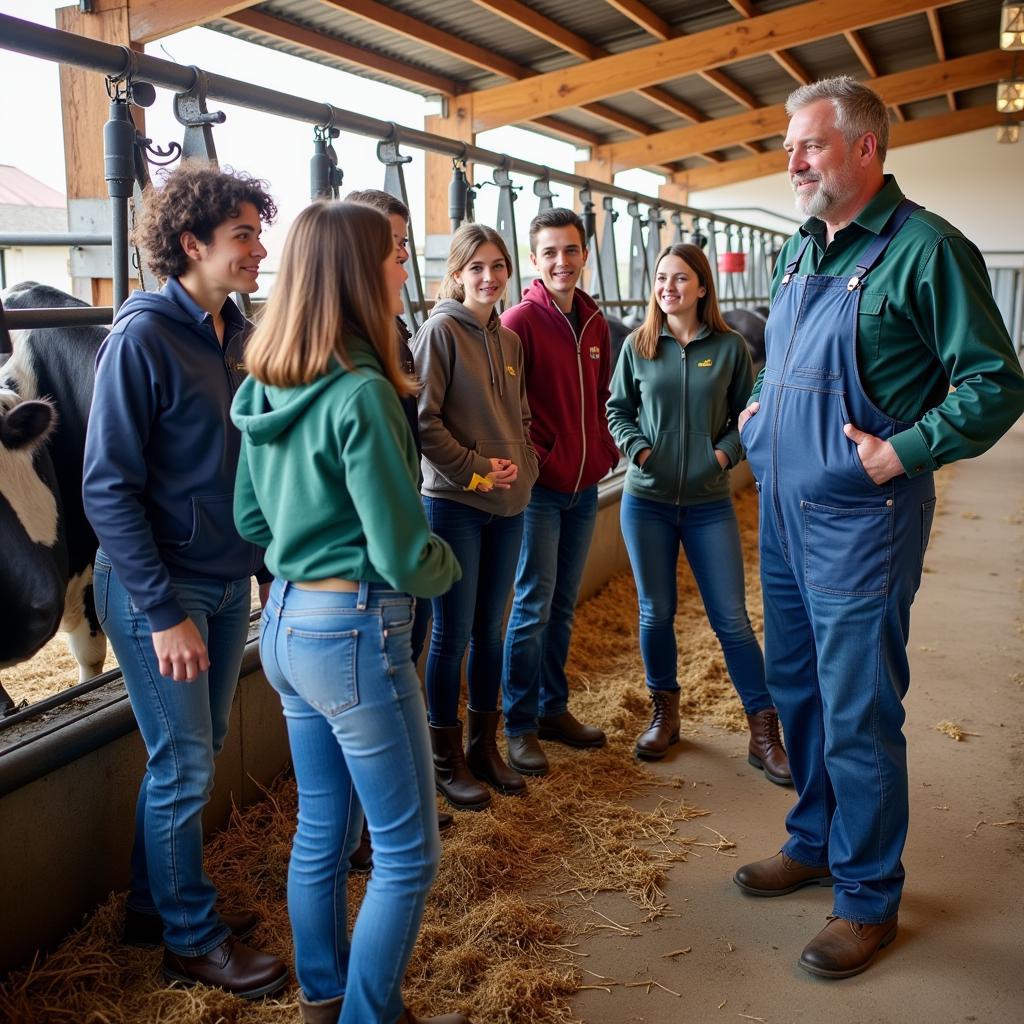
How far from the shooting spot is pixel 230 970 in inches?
81.0

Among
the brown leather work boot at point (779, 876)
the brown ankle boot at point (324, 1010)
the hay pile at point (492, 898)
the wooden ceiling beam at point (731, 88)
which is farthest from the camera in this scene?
the wooden ceiling beam at point (731, 88)

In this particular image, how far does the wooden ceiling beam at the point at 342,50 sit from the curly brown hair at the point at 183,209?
459cm

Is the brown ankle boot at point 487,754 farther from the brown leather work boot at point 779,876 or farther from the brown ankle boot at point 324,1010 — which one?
the brown ankle boot at point 324,1010

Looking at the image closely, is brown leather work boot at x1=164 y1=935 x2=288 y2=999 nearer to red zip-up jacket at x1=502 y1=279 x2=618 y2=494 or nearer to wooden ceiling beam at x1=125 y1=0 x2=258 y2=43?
red zip-up jacket at x1=502 y1=279 x2=618 y2=494

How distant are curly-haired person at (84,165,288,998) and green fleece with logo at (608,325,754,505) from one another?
149 centimetres

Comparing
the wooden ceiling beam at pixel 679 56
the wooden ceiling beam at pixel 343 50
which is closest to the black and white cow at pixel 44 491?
the wooden ceiling beam at pixel 343 50

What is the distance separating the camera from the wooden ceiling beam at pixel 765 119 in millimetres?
11344

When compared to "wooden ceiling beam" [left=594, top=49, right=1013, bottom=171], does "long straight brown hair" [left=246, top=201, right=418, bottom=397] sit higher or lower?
lower

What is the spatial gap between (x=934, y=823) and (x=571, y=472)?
1.40m

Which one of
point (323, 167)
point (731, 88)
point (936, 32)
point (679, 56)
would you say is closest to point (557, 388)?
point (323, 167)

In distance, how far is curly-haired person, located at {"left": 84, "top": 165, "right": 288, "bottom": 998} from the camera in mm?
1830

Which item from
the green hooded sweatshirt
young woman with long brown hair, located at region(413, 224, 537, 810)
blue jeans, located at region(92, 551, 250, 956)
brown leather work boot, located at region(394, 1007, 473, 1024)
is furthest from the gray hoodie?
brown leather work boot, located at region(394, 1007, 473, 1024)

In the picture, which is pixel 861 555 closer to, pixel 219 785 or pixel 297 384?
pixel 297 384

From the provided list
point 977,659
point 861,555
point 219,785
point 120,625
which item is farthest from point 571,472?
point 977,659
